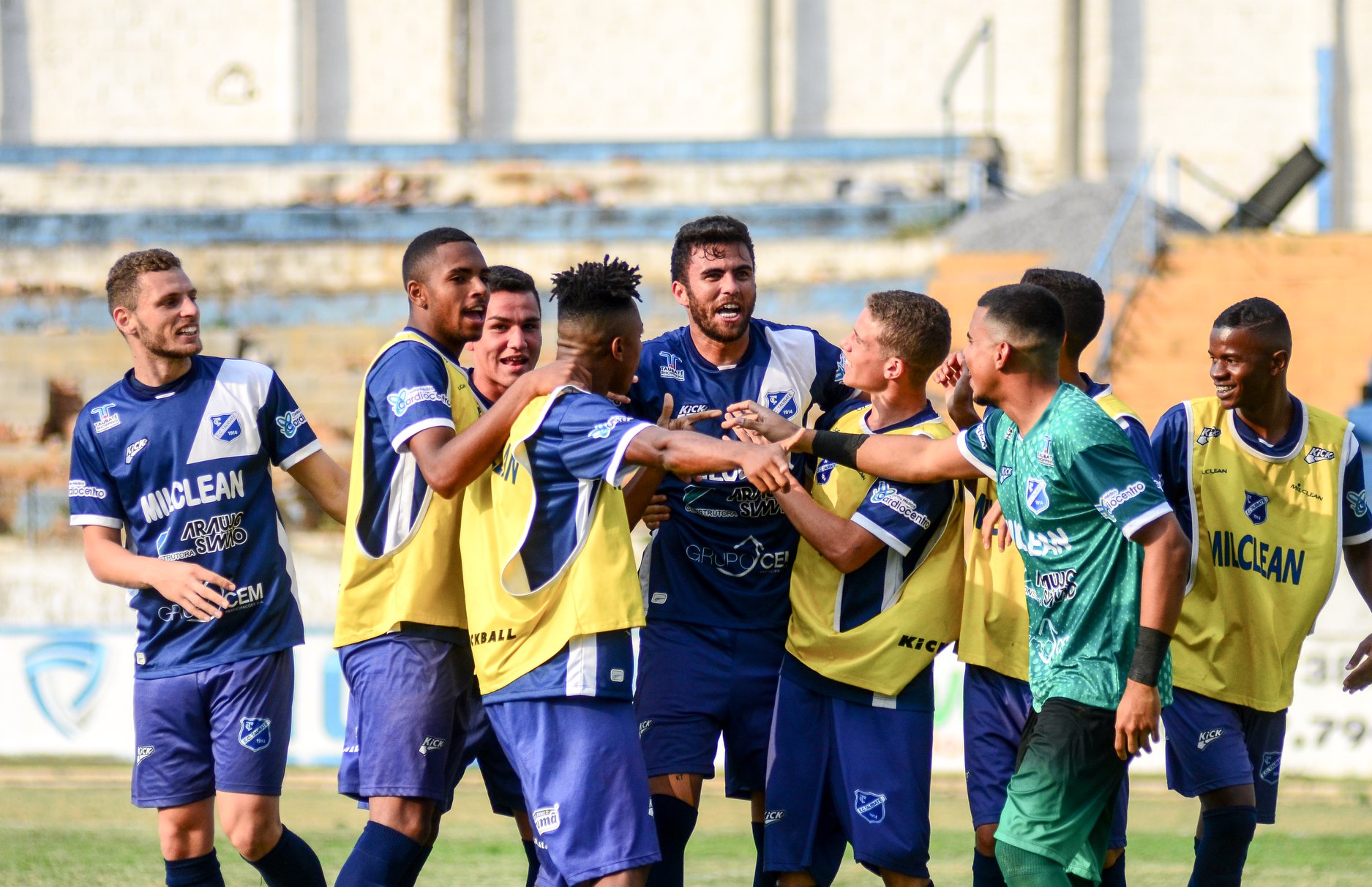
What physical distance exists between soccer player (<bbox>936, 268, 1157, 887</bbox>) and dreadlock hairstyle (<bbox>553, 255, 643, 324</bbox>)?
144 cm

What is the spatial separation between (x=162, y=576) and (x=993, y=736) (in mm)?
2897

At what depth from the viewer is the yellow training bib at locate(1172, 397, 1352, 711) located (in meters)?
5.66

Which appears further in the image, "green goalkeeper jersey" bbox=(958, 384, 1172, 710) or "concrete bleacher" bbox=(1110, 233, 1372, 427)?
"concrete bleacher" bbox=(1110, 233, 1372, 427)

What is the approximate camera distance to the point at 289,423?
578cm

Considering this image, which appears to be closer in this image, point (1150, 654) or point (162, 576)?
point (1150, 654)

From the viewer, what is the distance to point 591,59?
26.5 meters

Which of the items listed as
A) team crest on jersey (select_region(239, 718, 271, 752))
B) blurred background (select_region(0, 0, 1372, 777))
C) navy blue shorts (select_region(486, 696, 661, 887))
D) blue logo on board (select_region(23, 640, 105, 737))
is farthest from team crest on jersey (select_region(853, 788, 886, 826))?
blurred background (select_region(0, 0, 1372, 777))

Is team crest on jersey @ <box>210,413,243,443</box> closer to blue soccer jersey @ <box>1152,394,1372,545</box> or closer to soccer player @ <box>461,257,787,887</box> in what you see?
soccer player @ <box>461,257,787,887</box>

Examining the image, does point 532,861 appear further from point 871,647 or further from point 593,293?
point 593,293

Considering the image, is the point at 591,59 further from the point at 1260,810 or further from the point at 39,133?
the point at 1260,810

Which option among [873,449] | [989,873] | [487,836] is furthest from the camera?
[487,836]

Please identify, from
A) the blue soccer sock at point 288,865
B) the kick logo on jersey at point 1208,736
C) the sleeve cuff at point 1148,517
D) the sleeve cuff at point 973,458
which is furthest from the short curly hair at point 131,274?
the kick logo on jersey at point 1208,736

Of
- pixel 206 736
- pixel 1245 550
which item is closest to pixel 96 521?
pixel 206 736

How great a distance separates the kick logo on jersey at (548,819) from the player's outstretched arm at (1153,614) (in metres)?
1.63
